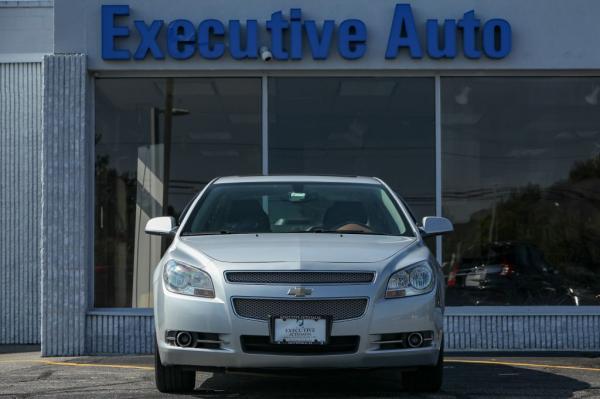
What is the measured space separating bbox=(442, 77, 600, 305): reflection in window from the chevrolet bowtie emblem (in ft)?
17.8

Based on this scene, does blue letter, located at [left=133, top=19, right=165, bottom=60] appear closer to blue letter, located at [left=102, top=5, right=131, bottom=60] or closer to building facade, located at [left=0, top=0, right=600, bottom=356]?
building facade, located at [left=0, top=0, right=600, bottom=356]

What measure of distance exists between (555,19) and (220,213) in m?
5.35

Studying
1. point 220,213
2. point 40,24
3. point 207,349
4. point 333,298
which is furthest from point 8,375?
point 40,24

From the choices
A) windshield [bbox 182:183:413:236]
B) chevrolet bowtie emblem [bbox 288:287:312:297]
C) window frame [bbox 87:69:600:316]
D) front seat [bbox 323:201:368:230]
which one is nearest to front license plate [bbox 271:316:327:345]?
chevrolet bowtie emblem [bbox 288:287:312:297]

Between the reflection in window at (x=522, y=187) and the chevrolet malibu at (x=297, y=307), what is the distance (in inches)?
180

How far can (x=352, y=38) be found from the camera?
1155cm

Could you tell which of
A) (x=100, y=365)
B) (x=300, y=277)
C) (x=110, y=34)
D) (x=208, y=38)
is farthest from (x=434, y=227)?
(x=110, y=34)

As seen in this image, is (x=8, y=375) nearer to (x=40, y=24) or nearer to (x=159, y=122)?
(x=159, y=122)

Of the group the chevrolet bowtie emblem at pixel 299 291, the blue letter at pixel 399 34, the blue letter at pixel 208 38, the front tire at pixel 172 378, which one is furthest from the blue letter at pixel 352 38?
the chevrolet bowtie emblem at pixel 299 291

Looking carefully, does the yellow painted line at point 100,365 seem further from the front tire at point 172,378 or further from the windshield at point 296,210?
the front tire at point 172,378

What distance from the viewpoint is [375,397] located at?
23.2 ft

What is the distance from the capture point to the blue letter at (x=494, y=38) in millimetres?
11523

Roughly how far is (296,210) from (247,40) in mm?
3878

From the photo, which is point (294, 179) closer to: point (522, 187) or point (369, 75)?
point (369, 75)
